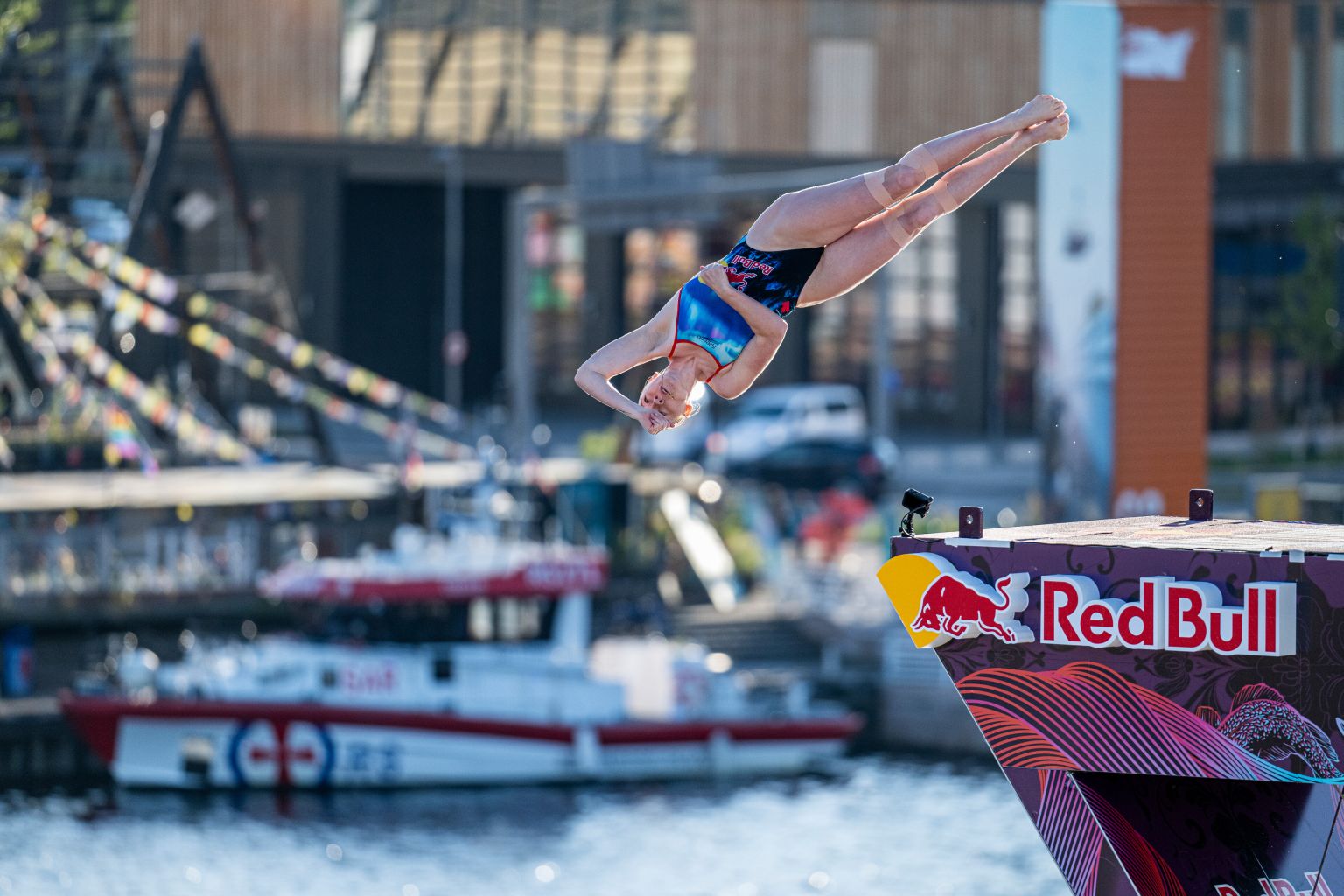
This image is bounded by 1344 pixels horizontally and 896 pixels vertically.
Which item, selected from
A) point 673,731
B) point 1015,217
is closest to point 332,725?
point 673,731

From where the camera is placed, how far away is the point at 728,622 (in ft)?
136

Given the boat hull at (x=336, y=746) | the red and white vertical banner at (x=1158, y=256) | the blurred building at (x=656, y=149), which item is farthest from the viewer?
the blurred building at (x=656, y=149)

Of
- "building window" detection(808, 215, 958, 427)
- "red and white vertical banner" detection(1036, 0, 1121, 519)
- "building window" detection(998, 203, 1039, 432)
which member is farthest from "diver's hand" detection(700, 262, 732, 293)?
"building window" detection(998, 203, 1039, 432)

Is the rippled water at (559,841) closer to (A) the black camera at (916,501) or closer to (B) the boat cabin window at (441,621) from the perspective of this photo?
(B) the boat cabin window at (441,621)

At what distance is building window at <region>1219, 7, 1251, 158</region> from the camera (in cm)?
5869

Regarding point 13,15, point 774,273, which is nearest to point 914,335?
point 13,15

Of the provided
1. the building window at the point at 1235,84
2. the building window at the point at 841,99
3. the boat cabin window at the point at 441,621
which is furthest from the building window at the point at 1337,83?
the boat cabin window at the point at 441,621

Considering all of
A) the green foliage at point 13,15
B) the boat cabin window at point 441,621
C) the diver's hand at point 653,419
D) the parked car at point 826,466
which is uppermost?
the green foliage at point 13,15

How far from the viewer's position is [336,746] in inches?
1433

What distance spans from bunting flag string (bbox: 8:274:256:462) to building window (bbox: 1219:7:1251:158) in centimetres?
3133

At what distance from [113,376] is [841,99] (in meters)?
29.1

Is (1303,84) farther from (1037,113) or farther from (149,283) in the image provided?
(1037,113)

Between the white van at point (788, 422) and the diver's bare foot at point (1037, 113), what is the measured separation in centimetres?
3741

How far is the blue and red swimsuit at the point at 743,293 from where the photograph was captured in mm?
11773
